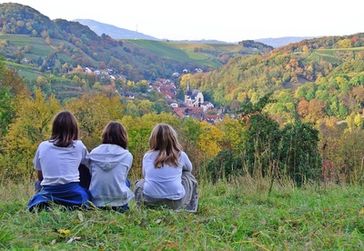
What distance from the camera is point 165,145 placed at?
469 centimetres

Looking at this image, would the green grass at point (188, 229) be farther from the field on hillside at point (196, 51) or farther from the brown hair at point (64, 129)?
the field on hillside at point (196, 51)

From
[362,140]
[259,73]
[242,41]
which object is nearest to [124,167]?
[362,140]

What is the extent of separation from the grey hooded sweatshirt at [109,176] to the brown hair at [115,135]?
0.19 ft

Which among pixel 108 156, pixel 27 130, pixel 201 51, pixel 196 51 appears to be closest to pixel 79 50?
pixel 196 51

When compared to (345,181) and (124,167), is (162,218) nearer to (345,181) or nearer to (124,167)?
→ (124,167)

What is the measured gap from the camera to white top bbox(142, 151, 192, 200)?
179 inches

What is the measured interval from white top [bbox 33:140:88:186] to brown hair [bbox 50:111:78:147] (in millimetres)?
51

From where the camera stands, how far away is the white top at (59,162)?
4.38 meters

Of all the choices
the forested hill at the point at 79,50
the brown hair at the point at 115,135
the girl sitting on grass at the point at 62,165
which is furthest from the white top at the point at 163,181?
the forested hill at the point at 79,50

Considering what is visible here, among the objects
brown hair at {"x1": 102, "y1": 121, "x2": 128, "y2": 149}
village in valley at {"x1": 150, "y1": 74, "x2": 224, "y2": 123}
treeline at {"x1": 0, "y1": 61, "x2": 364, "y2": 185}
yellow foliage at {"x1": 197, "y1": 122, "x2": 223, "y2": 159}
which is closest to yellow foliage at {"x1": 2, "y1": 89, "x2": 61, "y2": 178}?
treeline at {"x1": 0, "y1": 61, "x2": 364, "y2": 185}

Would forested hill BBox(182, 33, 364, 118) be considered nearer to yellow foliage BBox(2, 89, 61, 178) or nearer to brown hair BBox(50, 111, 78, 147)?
yellow foliage BBox(2, 89, 61, 178)

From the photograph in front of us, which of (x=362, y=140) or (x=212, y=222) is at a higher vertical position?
(x=212, y=222)

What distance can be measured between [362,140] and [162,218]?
23.4 m

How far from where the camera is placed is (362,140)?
25.2 m
